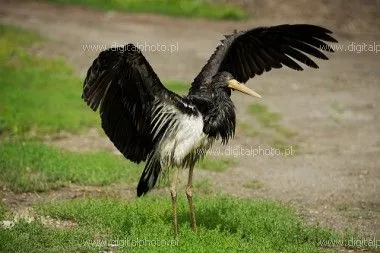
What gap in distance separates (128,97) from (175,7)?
54.6 feet

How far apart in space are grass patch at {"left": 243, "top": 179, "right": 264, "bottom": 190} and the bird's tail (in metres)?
2.53

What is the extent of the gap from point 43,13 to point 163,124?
16777 millimetres

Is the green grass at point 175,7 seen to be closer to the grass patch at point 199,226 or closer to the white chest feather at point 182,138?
the grass patch at point 199,226

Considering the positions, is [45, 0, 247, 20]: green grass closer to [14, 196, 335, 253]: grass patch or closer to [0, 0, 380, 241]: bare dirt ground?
→ [0, 0, 380, 241]: bare dirt ground

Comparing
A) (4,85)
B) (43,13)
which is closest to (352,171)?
(4,85)

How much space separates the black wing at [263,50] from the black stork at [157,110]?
0.9 inches

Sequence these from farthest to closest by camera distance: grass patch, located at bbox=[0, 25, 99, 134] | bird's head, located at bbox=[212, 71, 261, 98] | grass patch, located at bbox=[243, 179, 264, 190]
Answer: grass patch, located at bbox=[0, 25, 99, 134]
grass patch, located at bbox=[243, 179, 264, 190]
bird's head, located at bbox=[212, 71, 261, 98]

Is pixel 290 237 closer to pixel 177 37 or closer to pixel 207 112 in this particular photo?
pixel 207 112

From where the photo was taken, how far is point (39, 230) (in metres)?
8.00

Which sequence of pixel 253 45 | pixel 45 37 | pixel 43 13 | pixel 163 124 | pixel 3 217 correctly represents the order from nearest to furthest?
pixel 163 124
pixel 3 217
pixel 253 45
pixel 45 37
pixel 43 13

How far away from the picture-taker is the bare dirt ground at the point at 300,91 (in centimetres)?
1038

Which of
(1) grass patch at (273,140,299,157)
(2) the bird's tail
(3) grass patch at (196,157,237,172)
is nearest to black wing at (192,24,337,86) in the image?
(2) the bird's tail

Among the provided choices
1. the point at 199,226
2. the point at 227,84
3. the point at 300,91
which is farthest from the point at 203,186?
the point at 300,91

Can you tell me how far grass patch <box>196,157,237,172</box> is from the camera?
1138 centimetres
